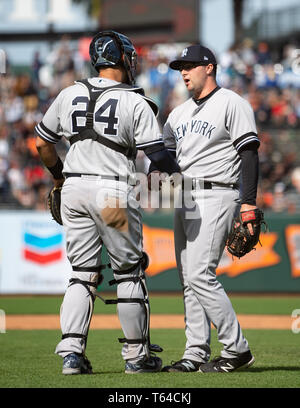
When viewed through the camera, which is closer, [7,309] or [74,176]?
[74,176]

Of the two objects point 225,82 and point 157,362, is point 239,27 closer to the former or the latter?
point 225,82

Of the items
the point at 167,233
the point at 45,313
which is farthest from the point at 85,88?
the point at 167,233

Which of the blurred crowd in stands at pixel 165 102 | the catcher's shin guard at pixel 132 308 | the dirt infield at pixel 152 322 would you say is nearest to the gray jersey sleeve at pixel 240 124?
the catcher's shin guard at pixel 132 308

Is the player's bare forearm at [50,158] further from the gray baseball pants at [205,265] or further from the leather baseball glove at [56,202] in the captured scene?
the gray baseball pants at [205,265]

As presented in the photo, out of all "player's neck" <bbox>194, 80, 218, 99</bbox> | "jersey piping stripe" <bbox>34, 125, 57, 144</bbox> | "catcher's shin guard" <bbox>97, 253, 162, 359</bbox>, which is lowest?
"catcher's shin guard" <bbox>97, 253, 162, 359</bbox>

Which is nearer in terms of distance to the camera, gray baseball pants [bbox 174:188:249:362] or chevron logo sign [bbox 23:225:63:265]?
gray baseball pants [bbox 174:188:249:362]

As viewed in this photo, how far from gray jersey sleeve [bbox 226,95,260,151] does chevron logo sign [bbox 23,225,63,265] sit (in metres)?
8.63

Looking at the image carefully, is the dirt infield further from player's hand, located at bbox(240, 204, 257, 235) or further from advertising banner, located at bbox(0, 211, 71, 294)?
player's hand, located at bbox(240, 204, 257, 235)

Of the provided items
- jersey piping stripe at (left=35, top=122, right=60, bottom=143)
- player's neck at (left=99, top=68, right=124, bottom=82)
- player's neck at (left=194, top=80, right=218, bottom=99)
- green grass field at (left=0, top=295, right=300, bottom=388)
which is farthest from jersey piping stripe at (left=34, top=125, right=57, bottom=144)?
green grass field at (left=0, top=295, right=300, bottom=388)

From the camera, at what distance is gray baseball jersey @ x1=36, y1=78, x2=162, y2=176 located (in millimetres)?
5125

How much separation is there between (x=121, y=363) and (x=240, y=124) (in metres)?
2.14

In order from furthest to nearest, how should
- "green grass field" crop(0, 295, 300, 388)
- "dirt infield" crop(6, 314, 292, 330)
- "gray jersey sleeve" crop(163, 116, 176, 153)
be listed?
"dirt infield" crop(6, 314, 292, 330), "gray jersey sleeve" crop(163, 116, 176, 153), "green grass field" crop(0, 295, 300, 388)

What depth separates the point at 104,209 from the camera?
201 inches
